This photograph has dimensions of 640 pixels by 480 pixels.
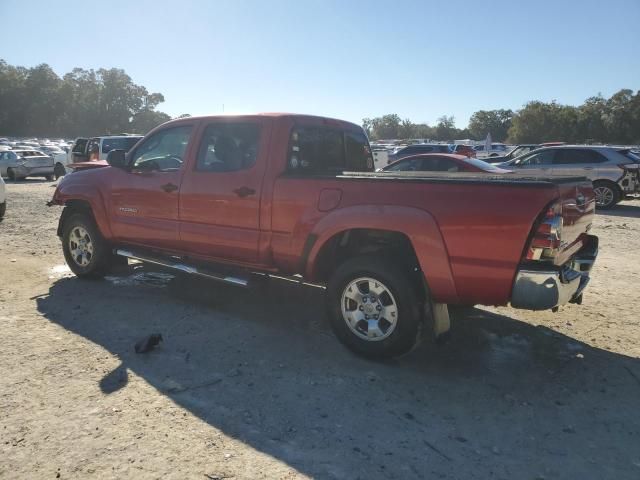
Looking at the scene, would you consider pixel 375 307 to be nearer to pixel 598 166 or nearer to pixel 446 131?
pixel 598 166

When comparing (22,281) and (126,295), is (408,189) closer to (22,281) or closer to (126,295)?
(126,295)

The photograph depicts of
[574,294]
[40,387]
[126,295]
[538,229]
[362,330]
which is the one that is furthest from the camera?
→ [126,295]

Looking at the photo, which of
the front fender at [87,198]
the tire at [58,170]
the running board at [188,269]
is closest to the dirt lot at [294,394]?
the running board at [188,269]

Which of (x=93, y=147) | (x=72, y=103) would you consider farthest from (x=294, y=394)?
(x=72, y=103)

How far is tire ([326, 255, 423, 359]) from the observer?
12.1ft

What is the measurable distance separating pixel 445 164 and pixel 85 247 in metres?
8.43

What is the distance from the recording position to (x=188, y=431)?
293 centimetres

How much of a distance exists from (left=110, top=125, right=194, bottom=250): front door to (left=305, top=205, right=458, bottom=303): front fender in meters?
2.15

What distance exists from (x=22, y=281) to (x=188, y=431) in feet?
13.9

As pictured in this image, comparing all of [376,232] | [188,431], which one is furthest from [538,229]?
[188,431]

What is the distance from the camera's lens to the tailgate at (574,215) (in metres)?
3.36

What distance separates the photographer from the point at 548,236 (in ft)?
10.4

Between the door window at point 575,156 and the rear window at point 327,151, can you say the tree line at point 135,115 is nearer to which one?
the door window at point 575,156

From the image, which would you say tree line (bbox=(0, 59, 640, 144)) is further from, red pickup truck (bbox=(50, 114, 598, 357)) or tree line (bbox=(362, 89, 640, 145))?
red pickup truck (bbox=(50, 114, 598, 357))
